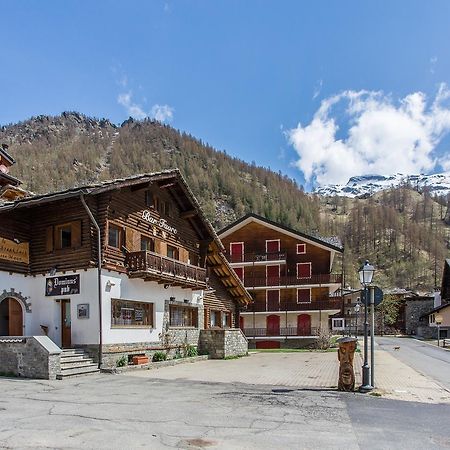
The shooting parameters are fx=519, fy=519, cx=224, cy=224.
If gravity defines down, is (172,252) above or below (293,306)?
above

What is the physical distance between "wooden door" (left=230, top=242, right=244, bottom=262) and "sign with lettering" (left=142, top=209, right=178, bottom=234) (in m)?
23.7

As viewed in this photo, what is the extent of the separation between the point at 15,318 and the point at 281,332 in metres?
30.3

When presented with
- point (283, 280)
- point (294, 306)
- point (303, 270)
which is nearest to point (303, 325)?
point (294, 306)

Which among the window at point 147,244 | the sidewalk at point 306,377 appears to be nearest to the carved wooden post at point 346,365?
the sidewalk at point 306,377

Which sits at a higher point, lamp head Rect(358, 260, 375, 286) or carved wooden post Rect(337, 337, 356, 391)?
A: lamp head Rect(358, 260, 375, 286)

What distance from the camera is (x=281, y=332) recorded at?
4628 cm

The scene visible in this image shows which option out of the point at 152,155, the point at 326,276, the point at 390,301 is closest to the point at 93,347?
the point at 326,276

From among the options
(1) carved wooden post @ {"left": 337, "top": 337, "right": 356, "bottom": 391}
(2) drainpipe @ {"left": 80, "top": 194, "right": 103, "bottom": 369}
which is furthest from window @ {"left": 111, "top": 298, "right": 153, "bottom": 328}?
(1) carved wooden post @ {"left": 337, "top": 337, "right": 356, "bottom": 391}

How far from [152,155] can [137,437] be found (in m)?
135

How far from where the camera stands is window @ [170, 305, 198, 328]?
2468 centimetres

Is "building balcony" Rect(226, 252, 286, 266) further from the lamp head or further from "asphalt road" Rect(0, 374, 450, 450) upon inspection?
"asphalt road" Rect(0, 374, 450, 450)

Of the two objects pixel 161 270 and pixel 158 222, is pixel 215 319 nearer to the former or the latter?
pixel 158 222

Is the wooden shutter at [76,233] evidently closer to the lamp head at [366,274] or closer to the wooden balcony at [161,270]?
the wooden balcony at [161,270]

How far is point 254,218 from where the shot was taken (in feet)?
162
